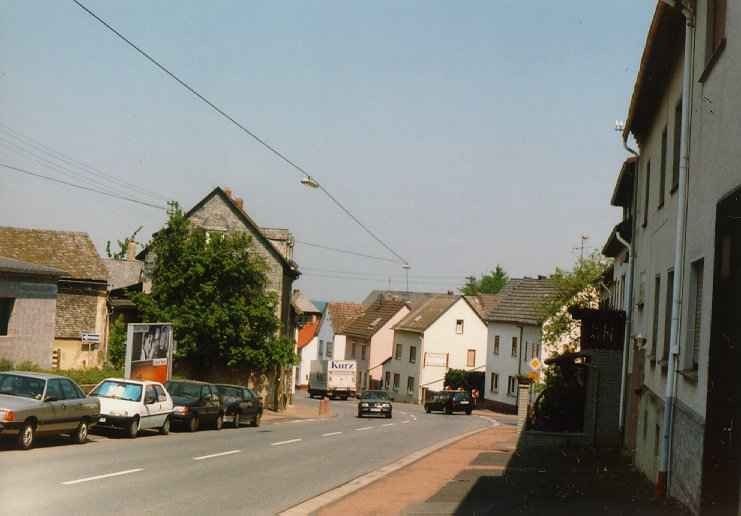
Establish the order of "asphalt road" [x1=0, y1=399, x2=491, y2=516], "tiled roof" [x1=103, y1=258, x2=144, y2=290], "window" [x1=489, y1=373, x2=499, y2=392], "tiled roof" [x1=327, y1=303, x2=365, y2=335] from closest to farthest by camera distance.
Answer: "asphalt road" [x1=0, y1=399, x2=491, y2=516] → "tiled roof" [x1=103, y1=258, x2=144, y2=290] → "window" [x1=489, y1=373, x2=499, y2=392] → "tiled roof" [x1=327, y1=303, x2=365, y2=335]

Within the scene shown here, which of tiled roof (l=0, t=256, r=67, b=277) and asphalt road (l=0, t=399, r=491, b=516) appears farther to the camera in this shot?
tiled roof (l=0, t=256, r=67, b=277)

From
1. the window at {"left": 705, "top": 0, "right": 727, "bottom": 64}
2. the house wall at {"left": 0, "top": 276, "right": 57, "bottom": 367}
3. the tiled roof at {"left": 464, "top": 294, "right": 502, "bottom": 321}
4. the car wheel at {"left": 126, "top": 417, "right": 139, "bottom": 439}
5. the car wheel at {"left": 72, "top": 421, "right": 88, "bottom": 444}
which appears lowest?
the car wheel at {"left": 126, "top": 417, "right": 139, "bottom": 439}

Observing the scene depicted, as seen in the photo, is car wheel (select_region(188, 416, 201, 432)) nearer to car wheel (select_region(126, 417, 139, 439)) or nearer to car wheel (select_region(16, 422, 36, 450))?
car wheel (select_region(126, 417, 139, 439))

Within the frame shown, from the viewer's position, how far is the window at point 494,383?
Answer: 69625 mm

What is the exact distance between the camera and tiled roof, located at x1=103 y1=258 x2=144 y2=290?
164ft

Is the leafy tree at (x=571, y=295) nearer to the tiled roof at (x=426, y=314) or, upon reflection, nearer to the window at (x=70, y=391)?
the window at (x=70, y=391)

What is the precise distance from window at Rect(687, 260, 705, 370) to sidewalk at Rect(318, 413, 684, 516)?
188 cm

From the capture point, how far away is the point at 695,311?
39.6ft

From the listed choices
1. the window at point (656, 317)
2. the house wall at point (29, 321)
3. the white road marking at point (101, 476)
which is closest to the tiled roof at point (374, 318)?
the house wall at point (29, 321)

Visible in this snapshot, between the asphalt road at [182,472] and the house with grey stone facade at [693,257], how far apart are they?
5.63 metres

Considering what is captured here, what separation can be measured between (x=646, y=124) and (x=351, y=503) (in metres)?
10.3

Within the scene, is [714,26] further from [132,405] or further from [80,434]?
[132,405]

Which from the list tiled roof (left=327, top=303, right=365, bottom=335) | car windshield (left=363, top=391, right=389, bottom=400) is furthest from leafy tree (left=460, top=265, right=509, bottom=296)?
car windshield (left=363, top=391, right=389, bottom=400)

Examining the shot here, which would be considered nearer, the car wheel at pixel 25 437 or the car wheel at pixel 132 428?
the car wheel at pixel 25 437
